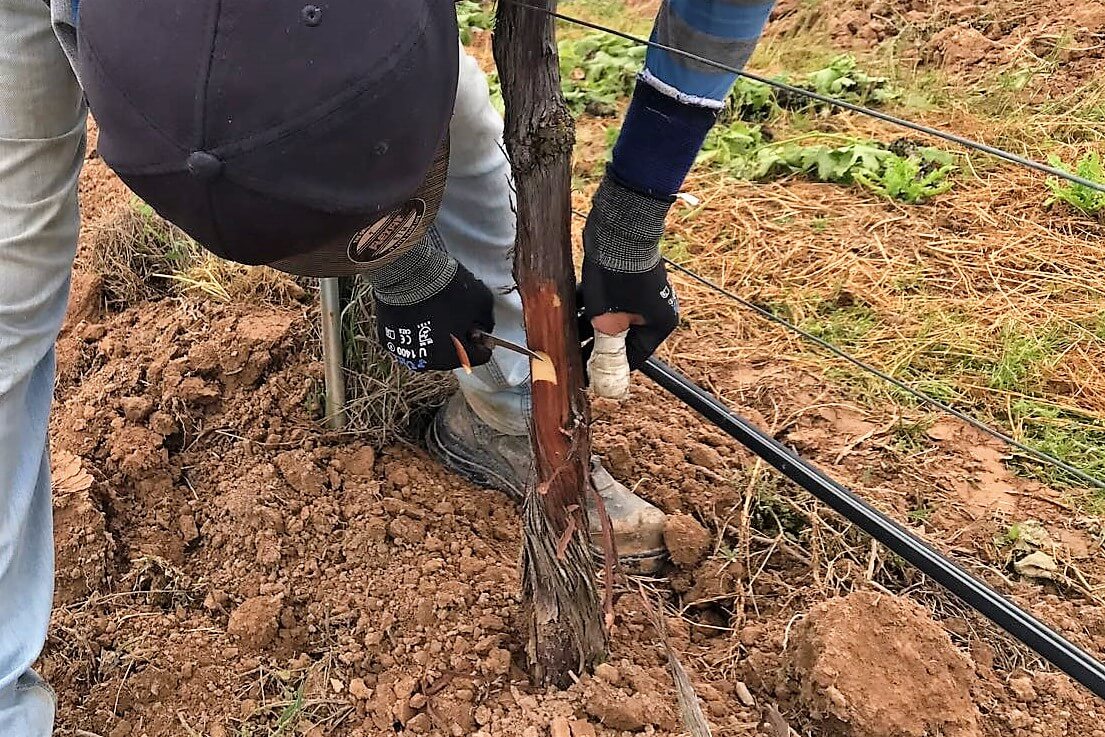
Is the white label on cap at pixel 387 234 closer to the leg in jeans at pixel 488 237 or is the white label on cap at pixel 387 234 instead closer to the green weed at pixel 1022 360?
the leg in jeans at pixel 488 237

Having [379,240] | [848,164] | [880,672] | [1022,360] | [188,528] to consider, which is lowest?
[188,528]

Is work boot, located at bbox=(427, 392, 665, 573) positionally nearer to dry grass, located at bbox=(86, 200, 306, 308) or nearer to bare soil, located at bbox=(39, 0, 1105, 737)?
bare soil, located at bbox=(39, 0, 1105, 737)

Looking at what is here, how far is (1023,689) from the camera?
4.84 ft

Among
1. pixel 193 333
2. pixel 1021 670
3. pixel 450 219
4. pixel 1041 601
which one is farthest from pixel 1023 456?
pixel 193 333

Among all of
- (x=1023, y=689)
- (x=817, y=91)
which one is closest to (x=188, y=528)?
(x=1023, y=689)

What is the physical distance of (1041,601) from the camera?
65.6 inches

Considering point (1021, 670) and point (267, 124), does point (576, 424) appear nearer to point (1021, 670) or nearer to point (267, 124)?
point (267, 124)

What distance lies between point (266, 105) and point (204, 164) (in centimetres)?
9

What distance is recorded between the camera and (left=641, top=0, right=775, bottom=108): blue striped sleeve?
A: 4.02 feet

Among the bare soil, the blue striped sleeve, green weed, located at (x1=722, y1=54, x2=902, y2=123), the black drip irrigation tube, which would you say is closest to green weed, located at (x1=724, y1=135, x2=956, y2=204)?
green weed, located at (x1=722, y1=54, x2=902, y2=123)

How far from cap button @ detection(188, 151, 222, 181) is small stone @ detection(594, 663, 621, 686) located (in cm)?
96

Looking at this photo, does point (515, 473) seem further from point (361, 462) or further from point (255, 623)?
point (255, 623)

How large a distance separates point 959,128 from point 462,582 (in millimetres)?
2608

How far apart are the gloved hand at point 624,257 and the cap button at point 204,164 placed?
2.00ft
